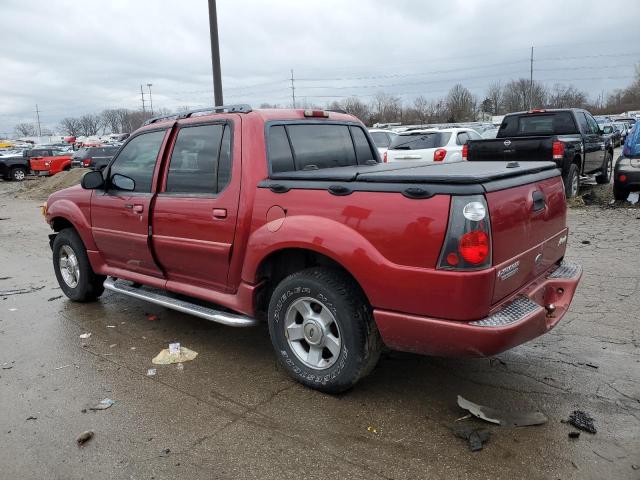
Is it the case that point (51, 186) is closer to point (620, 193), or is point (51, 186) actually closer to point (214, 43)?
point (214, 43)

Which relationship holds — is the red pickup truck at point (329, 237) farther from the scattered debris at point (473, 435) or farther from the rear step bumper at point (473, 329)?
the scattered debris at point (473, 435)

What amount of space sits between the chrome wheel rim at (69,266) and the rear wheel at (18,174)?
26004mm

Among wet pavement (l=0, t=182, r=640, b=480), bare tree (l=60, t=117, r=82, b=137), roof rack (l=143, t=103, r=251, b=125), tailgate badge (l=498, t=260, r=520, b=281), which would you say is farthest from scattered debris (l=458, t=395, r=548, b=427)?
bare tree (l=60, t=117, r=82, b=137)

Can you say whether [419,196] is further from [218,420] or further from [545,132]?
[545,132]

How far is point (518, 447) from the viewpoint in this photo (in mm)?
2988

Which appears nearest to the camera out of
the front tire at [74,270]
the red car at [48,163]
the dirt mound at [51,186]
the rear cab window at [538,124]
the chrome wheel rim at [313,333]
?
the chrome wheel rim at [313,333]

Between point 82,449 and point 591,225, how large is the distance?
28.2ft

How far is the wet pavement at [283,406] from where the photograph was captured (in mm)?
2906

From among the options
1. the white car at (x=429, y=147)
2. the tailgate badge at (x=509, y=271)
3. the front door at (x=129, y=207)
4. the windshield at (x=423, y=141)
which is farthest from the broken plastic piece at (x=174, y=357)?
the windshield at (x=423, y=141)

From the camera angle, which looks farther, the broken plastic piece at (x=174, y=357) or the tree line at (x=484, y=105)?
the tree line at (x=484, y=105)

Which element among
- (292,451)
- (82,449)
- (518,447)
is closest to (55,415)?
(82,449)

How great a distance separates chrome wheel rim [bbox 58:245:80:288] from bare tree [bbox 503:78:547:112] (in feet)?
271

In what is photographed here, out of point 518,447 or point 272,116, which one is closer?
point 518,447

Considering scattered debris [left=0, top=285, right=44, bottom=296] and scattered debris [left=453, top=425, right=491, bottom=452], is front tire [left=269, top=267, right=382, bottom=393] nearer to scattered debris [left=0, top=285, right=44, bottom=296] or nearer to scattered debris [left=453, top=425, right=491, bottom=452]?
scattered debris [left=453, top=425, right=491, bottom=452]
